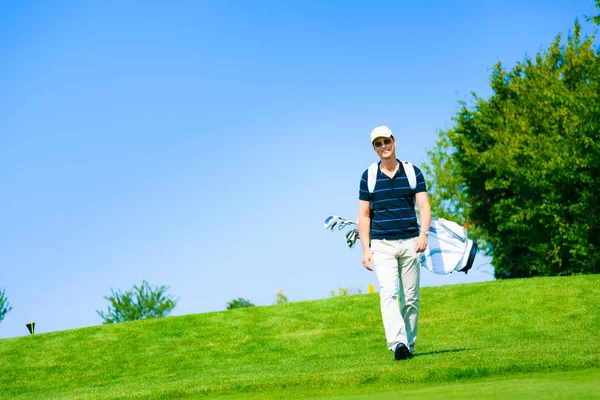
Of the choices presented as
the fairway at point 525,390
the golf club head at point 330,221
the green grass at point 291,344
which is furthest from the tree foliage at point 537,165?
the fairway at point 525,390

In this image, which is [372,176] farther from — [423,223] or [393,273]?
[393,273]

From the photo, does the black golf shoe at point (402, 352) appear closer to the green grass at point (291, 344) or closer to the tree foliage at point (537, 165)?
the green grass at point (291, 344)

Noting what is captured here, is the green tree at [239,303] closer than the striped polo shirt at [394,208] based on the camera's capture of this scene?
No

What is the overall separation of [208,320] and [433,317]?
18.7 ft

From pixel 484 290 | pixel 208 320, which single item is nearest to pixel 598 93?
pixel 484 290

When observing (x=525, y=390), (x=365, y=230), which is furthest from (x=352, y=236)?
(x=525, y=390)

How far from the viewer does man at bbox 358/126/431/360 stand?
9.14 metres

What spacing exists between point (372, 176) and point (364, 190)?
0.65 feet

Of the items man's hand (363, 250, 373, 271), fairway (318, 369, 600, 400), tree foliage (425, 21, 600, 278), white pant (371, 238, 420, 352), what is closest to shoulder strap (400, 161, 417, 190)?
white pant (371, 238, 420, 352)

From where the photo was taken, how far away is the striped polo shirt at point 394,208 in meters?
9.16

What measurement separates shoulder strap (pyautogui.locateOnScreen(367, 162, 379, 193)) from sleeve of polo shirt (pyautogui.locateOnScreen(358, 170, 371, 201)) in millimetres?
44

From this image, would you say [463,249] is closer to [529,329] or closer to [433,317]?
[529,329]

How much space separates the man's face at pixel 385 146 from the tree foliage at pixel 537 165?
22.7m

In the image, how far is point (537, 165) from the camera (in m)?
33.8
